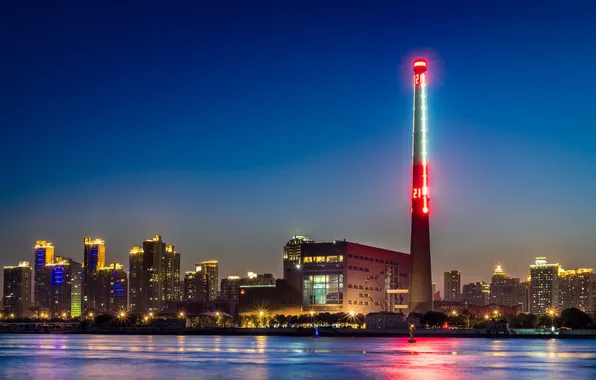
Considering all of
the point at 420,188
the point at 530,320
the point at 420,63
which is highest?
the point at 420,63

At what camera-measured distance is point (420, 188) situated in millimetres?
167625

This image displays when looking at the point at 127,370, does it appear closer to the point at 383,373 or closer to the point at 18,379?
the point at 18,379

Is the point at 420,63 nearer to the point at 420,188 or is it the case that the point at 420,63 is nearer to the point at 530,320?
the point at 420,188

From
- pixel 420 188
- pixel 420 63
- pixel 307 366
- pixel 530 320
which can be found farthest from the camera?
pixel 530 320

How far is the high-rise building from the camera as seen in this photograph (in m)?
168

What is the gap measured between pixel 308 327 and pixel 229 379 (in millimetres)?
136262

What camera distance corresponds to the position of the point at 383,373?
64.9 metres

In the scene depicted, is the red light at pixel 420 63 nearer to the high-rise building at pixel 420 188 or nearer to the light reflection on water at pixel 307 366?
the high-rise building at pixel 420 188

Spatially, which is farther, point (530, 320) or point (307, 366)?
point (530, 320)

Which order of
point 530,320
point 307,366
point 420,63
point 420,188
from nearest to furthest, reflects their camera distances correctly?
point 307,366, point 420,188, point 420,63, point 530,320

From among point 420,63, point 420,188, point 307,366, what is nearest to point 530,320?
point 420,188

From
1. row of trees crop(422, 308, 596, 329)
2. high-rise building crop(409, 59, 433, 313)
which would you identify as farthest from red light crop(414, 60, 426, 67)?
row of trees crop(422, 308, 596, 329)

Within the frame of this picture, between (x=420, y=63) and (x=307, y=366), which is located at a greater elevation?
(x=420, y=63)

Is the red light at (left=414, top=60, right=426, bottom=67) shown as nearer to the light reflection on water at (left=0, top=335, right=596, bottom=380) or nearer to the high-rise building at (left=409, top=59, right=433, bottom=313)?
the high-rise building at (left=409, top=59, right=433, bottom=313)
